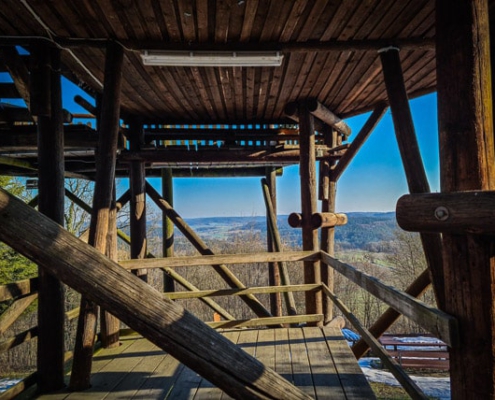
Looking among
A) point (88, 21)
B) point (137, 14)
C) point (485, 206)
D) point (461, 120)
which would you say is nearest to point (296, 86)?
point (137, 14)

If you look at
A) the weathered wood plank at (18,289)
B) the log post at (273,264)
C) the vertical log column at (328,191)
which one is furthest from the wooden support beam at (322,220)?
the weathered wood plank at (18,289)

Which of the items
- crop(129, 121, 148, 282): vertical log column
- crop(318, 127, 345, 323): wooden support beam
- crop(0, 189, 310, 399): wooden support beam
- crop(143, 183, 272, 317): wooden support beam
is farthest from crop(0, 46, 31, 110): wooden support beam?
crop(318, 127, 345, 323): wooden support beam

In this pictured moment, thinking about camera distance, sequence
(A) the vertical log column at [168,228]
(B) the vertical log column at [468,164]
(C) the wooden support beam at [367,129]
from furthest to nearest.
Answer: (A) the vertical log column at [168,228] → (C) the wooden support beam at [367,129] → (B) the vertical log column at [468,164]

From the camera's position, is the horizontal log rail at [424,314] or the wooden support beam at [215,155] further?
the wooden support beam at [215,155]

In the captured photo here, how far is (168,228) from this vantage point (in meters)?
7.13

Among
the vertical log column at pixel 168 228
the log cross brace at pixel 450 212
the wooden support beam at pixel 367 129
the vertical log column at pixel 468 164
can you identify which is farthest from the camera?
the vertical log column at pixel 168 228

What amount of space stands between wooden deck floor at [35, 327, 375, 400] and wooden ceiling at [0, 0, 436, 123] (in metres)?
3.12

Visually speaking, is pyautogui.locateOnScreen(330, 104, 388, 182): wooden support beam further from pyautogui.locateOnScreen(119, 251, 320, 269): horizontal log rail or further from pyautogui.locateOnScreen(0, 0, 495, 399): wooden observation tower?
pyautogui.locateOnScreen(119, 251, 320, 269): horizontal log rail

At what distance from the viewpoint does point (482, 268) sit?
5.33 feet

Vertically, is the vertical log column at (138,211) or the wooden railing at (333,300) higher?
the vertical log column at (138,211)

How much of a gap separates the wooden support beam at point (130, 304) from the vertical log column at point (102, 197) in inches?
74.2

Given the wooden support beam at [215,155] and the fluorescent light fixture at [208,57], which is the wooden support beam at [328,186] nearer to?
the wooden support beam at [215,155]

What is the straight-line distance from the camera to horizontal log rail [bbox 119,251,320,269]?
378cm

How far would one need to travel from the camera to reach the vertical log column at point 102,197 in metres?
2.75
